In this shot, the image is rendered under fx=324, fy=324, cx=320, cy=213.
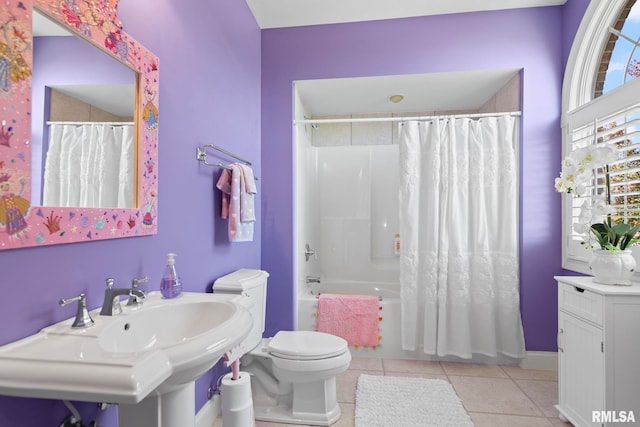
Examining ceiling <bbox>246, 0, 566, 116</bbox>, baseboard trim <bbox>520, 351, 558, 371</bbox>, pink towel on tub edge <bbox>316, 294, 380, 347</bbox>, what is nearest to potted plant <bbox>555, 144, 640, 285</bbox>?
baseboard trim <bbox>520, 351, 558, 371</bbox>

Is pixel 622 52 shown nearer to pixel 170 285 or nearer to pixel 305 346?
pixel 305 346

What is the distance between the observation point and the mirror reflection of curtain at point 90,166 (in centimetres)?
91

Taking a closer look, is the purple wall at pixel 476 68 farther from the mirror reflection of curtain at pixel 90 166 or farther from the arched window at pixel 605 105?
the mirror reflection of curtain at pixel 90 166

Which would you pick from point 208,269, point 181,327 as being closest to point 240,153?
point 208,269

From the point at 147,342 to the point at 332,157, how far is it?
A: 2.79m

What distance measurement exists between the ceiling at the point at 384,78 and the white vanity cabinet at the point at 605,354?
1.78m

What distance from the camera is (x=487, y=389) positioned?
83.9 inches

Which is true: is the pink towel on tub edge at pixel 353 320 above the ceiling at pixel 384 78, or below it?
below

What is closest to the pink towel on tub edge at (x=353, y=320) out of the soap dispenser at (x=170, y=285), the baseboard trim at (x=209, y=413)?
the baseboard trim at (x=209, y=413)

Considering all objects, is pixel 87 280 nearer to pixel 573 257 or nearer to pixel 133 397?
pixel 133 397

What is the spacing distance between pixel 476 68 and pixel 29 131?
2697 mm

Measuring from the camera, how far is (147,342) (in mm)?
1053

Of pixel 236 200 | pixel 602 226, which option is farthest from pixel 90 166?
pixel 602 226

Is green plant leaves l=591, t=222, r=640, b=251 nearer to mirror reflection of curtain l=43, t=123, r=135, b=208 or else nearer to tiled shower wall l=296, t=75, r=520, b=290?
tiled shower wall l=296, t=75, r=520, b=290
